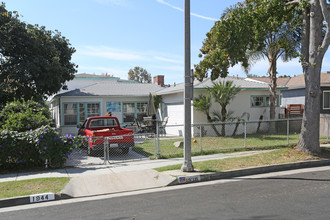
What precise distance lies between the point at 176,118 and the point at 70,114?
7.70 metres

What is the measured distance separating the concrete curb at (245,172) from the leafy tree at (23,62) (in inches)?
496

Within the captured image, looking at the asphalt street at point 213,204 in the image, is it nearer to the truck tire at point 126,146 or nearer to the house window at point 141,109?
the truck tire at point 126,146

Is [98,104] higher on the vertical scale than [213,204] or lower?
higher

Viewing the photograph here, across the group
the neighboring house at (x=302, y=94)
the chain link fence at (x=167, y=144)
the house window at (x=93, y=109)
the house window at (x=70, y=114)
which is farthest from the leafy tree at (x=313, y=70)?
the house window at (x=70, y=114)

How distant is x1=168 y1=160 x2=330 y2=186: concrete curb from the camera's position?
7.41 meters

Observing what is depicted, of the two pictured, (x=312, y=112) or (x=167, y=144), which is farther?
(x=167, y=144)

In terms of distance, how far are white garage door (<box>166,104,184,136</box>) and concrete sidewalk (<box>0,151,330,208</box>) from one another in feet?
25.1

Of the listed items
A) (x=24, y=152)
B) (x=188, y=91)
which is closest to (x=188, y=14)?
(x=188, y=91)

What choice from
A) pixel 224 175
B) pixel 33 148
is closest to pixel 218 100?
pixel 224 175

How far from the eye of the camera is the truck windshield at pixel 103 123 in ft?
40.1

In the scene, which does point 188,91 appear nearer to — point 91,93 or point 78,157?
point 78,157

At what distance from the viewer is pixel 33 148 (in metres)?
8.62

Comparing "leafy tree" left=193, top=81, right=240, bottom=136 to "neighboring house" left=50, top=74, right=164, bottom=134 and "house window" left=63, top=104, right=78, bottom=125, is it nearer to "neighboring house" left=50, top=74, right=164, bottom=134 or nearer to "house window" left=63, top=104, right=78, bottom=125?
"neighboring house" left=50, top=74, right=164, bottom=134

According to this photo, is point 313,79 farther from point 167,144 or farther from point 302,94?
point 302,94
